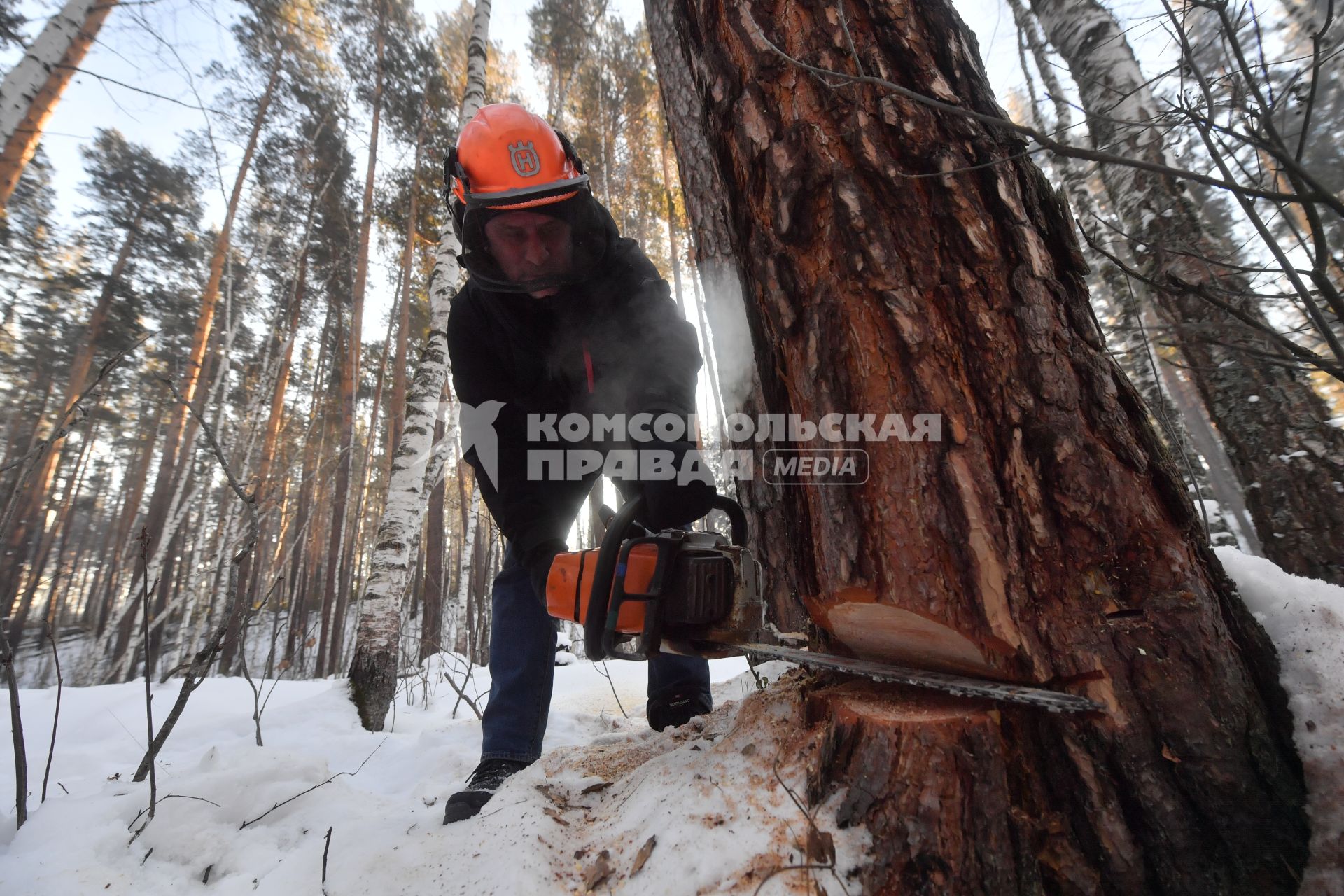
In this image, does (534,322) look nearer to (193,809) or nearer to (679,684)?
(679,684)

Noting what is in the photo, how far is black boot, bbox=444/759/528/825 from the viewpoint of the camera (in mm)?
1338

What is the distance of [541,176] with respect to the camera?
183 centimetres

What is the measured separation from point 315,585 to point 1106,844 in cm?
2144

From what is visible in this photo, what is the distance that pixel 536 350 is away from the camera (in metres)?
1.94

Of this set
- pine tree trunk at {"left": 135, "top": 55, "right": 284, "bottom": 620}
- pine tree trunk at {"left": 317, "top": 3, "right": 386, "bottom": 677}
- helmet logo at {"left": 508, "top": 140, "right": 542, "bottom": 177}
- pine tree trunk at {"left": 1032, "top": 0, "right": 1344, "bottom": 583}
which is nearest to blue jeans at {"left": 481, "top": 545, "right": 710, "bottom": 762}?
helmet logo at {"left": 508, "top": 140, "right": 542, "bottom": 177}

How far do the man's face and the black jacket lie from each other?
0.08 metres

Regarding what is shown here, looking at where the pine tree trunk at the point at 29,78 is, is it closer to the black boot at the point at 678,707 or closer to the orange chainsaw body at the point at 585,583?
the orange chainsaw body at the point at 585,583

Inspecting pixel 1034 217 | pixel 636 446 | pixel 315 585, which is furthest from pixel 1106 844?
pixel 315 585

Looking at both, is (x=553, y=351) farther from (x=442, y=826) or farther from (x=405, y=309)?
(x=405, y=309)

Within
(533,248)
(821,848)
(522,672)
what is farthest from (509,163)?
(821,848)

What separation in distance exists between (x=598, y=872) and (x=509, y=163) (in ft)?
6.29

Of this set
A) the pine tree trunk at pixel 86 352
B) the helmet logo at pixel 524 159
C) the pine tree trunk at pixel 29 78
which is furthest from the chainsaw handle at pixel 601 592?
the pine tree trunk at pixel 86 352

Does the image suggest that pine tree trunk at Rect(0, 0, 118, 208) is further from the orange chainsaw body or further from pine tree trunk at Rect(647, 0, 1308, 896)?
pine tree trunk at Rect(647, 0, 1308, 896)

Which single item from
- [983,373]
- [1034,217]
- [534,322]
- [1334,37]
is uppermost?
[1334,37]
